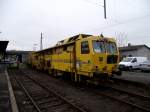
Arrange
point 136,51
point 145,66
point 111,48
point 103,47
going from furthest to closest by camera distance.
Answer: point 136,51 → point 145,66 → point 111,48 → point 103,47

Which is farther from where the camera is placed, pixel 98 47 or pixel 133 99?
pixel 98 47

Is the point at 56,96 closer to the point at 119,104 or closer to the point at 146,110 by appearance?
the point at 119,104

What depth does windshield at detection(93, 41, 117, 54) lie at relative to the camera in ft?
48.2

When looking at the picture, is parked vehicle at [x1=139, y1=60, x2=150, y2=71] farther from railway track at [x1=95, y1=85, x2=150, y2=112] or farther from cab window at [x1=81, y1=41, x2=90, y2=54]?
cab window at [x1=81, y1=41, x2=90, y2=54]

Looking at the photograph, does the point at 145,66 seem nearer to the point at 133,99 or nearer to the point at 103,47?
the point at 103,47

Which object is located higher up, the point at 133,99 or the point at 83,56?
the point at 83,56

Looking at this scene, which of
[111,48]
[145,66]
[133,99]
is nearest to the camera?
[133,99]

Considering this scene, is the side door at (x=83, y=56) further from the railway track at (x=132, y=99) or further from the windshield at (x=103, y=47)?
the railway track at (x=132, y=99)

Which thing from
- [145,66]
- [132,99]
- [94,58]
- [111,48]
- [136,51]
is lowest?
[132,99]

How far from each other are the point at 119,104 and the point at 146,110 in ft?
5.64

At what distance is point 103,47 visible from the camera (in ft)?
49.1

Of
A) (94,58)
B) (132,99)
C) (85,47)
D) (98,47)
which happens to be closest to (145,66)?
(98,47)

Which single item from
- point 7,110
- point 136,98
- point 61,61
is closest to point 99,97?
point 136,98

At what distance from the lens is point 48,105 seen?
1086 cm
